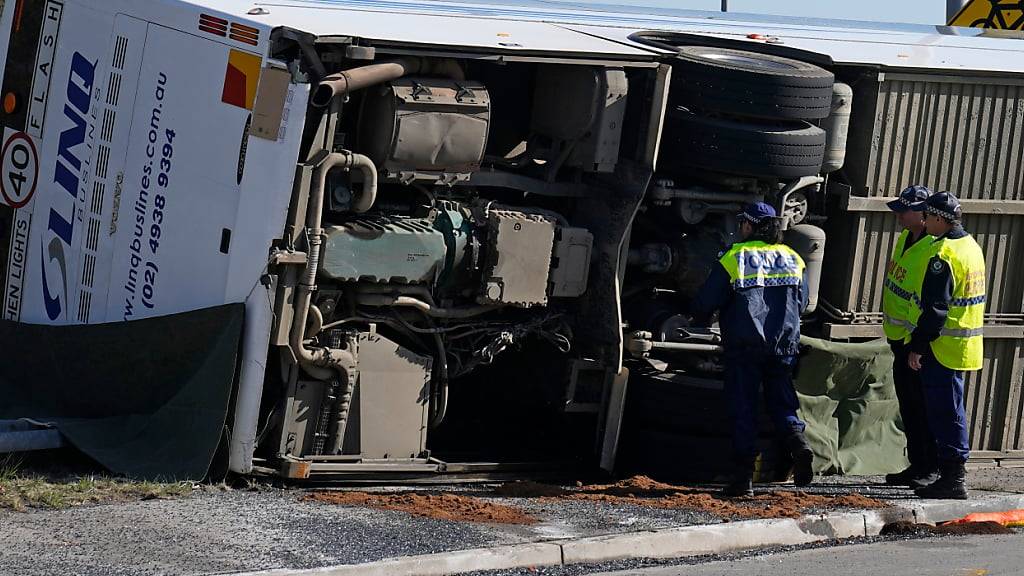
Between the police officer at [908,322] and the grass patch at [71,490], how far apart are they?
13.5ft

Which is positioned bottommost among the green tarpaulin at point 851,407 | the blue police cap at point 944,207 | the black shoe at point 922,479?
the black shoe at point 922,479

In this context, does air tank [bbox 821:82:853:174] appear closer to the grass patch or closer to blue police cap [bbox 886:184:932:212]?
blue police cap [bbox 886:184:932:212]

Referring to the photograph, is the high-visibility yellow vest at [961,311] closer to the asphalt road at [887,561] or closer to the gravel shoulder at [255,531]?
the asphalt road at [887,561]

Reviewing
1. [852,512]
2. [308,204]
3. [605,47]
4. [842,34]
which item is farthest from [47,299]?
[842,34]

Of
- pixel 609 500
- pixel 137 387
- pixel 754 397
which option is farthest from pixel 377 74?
pixel 754 397

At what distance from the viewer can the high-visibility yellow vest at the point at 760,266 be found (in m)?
9.32

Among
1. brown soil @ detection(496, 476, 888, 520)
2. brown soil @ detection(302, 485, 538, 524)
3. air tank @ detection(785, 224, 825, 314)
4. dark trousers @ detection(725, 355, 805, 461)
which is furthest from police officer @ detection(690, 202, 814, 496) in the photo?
brown soil @ detection(302, 485, 538, 524)

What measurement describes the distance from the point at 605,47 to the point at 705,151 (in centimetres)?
88

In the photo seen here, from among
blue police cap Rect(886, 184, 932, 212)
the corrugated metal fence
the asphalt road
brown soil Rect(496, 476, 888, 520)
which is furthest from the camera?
the corrugated metal fence

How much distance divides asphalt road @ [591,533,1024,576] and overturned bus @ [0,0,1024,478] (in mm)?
2035

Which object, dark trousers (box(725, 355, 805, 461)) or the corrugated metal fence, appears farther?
the corrugated metal fence

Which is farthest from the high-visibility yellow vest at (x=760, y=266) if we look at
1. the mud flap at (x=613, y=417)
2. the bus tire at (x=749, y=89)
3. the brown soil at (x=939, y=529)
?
the brown soil at (x=939, y=529)

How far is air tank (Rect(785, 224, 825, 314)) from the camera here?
10445 millimetres

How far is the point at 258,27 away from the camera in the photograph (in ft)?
28.6
